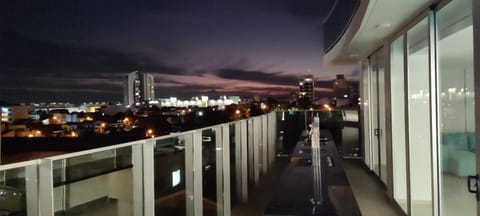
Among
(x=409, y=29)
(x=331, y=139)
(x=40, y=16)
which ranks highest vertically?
(x=40, y=16)

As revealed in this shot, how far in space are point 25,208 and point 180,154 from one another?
1.83 m

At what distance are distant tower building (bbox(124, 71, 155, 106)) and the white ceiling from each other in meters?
35.8

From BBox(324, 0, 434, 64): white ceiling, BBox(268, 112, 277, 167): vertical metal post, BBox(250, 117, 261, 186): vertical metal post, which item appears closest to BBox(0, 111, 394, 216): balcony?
BBox(250, 117, 261, 186): vertical metal post

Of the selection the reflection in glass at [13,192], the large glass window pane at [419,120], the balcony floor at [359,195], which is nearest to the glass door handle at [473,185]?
the large glass window pane at [419,120]

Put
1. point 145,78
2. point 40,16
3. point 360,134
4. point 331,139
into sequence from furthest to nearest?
point 145,78 < point 40,16 < point 331,139 < point 360,134

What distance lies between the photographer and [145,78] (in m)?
42.5

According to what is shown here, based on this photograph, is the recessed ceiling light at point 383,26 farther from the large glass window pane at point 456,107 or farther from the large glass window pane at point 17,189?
the large glass window pane at point 17,189

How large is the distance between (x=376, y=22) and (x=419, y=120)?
3.96ft

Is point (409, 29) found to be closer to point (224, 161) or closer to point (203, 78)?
point (224, 161)

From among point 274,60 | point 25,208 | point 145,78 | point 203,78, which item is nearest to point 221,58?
point 274,60

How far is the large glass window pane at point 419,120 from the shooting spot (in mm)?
4309

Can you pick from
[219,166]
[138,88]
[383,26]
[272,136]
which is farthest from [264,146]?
[138,88]

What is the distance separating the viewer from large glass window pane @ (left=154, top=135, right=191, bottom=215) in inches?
125

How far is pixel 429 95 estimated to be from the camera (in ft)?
12.9
